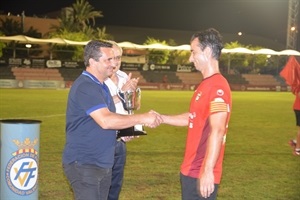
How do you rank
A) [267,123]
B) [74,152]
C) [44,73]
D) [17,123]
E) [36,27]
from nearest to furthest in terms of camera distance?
[74,152] → [17,123] → [267,123] → [44,73] → [36,27]

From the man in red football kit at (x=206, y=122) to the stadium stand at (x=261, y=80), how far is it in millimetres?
56702

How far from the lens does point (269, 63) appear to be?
71.4 meters

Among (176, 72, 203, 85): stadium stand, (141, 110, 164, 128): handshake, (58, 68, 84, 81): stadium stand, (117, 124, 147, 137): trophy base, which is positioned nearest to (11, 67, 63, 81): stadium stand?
(58, 68, 84, 81): stadium stand

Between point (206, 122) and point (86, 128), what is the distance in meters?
1.12

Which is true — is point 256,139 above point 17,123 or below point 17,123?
below

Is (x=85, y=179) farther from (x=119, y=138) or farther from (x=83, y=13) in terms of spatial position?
(x=83, y=13)

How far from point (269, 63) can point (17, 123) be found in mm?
69077

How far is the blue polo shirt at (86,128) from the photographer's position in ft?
13.7

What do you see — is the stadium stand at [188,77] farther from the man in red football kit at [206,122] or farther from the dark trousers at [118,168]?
the man in red football kit at [206,122]

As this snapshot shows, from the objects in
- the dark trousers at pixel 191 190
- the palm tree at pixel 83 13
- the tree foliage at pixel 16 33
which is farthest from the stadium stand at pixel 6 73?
the dark trousers at pixel 191 190

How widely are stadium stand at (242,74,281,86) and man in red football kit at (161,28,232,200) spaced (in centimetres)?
5670

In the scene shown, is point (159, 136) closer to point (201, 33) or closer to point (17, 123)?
point (17, 123)

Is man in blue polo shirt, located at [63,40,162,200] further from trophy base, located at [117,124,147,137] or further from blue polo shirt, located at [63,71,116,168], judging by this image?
trophy base, located at [117,124,147,137]

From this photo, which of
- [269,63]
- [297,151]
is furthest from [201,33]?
[269,63]
